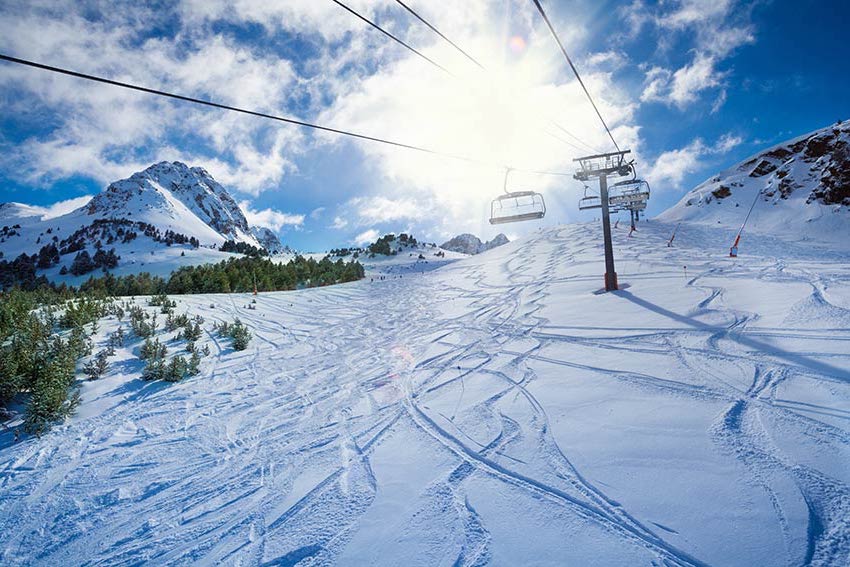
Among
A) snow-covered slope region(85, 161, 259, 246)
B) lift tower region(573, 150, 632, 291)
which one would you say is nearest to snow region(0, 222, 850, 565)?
lift tower region(573, 150, 632, 291)

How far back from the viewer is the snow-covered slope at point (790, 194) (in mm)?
32438

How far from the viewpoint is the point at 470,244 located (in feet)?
396

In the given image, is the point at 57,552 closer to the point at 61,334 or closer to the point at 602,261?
the point at 61,334

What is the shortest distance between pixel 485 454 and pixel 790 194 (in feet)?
180

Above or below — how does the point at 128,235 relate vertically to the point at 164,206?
below

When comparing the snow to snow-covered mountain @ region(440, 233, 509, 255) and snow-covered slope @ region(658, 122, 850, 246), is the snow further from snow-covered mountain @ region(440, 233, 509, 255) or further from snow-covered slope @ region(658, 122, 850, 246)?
snow-covered mountain @ region(440, 233, 509, 255)

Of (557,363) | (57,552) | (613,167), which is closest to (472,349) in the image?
(557,363)

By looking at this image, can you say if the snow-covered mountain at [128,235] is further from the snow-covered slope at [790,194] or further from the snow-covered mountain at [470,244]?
the snow-covered slope at [790,194]

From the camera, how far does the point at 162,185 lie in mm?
191000

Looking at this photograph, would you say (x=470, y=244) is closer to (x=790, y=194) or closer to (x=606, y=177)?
(x=790, y=194)

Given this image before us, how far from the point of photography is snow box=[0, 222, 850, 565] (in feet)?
9.59

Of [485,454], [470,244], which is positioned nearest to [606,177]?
[485,454]

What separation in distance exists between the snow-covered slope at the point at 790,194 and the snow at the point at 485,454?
34887mm

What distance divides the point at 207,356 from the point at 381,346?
4.24m
